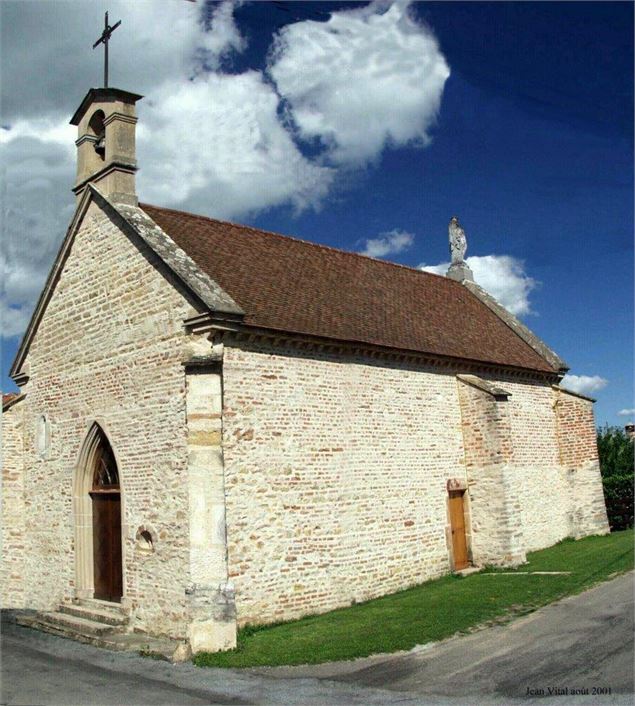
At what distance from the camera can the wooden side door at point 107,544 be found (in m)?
14.9

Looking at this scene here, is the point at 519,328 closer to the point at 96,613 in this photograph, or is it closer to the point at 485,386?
the point at 485,386

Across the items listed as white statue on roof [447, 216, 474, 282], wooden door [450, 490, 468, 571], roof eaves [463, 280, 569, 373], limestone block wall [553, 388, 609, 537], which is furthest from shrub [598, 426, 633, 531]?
wooden door [450, 490, 468, 571]

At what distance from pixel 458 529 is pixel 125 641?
876 cm

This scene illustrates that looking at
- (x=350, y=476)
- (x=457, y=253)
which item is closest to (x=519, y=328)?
(x=457, y=253)

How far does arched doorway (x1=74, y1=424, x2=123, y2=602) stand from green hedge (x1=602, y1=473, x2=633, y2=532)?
1827 cm

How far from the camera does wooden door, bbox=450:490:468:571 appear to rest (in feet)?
57.8

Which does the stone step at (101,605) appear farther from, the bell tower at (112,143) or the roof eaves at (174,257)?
the bell tower at (112,143)

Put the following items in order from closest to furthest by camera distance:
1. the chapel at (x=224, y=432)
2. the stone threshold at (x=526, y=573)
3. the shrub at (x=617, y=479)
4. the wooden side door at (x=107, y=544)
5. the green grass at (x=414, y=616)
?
the green grass at (x=414, y=616), the chapel at (x=224, y=432), the wooden side door at (x=107, y=544), the stone threshold at (x=526, y=573), the shrub at (x=617, y=479)

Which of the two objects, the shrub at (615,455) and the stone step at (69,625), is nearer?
the stone step at (69,625)

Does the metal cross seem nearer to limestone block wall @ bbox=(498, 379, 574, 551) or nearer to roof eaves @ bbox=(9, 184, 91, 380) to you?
roof eaves @ bbox=(9, 184, 91, 380)

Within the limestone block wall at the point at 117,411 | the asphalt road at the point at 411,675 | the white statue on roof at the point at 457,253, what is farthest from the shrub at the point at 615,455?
the limestone block wall at the point at 117,411

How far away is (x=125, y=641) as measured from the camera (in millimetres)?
12523

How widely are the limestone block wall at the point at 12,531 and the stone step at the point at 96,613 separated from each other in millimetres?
2128

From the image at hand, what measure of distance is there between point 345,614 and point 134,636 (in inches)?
154
